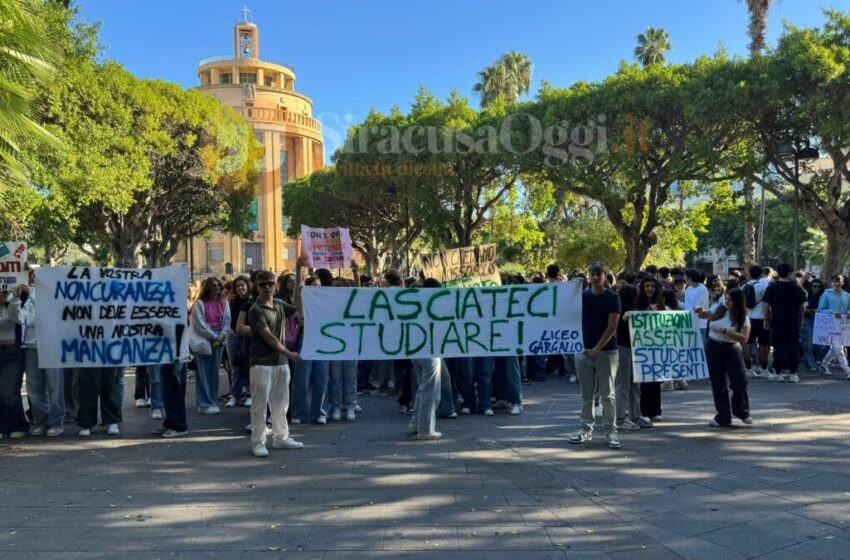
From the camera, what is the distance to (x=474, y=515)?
15.6 feet

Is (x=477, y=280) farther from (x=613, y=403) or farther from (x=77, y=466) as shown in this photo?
(x=77, y=466)

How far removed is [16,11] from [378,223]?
3205cm

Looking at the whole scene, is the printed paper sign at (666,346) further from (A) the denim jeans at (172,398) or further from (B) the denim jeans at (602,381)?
(A) the denim jeans at (172,398)

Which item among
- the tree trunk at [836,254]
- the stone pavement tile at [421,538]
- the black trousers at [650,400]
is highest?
the tree trunk at [836,254]

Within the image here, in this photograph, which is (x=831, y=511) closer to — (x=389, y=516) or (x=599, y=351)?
(x=599, y=351)

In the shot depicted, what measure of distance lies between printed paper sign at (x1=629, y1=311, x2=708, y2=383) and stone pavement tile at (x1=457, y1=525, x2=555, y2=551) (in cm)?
339

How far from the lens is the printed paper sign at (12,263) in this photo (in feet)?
31.1

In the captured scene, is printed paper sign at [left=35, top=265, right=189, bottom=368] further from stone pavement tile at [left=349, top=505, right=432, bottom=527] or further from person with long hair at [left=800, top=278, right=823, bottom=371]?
person with long hair at [left=800, top=278, right=823, bottom=371]

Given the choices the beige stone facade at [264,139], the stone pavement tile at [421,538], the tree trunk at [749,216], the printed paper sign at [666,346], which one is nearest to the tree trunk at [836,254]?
the tree trunk at [749,216]

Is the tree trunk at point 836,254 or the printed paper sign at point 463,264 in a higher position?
the tree trunk at point 836,254

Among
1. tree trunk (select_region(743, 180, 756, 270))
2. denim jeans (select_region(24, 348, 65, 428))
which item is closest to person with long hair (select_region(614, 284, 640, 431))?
denim jeans (select_region(24, 348, 65, 428))

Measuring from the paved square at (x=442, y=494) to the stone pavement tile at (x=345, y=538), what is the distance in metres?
0.02

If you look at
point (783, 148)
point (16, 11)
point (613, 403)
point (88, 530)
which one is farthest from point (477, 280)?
point (783, 148)

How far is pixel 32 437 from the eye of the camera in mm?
7336
